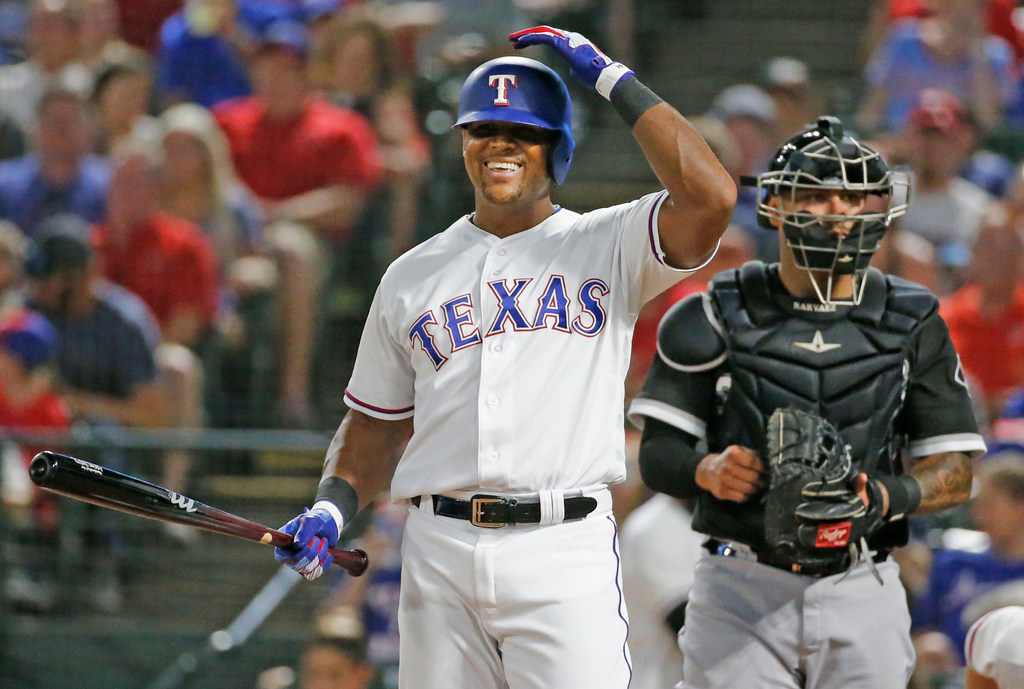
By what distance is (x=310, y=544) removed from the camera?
2934 millimetres

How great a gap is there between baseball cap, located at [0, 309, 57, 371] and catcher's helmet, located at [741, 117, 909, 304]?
3.93 m

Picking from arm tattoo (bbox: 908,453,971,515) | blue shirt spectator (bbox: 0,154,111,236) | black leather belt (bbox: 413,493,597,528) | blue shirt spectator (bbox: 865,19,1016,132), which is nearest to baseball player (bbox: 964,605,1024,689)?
arm tattoo (bbox: 908,453,971,515)

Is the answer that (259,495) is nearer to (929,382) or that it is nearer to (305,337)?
(305,337)

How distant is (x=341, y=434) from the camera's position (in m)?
3.30

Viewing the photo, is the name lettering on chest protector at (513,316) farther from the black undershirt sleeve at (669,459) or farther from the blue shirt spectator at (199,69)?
the blue shirt spectator at (199,69)

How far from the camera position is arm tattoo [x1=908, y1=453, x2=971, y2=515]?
3.23 m

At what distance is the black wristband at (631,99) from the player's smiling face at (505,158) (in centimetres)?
22

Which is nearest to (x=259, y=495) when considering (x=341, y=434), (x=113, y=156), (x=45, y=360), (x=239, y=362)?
(x=239, y=362)

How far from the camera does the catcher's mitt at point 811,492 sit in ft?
10.1

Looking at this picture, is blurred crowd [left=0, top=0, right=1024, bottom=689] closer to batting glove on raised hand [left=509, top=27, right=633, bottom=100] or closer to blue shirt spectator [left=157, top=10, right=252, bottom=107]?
blue shirt spectator [left=157, top=10, right=252, bottom=107]

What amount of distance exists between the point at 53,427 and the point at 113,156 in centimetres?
155

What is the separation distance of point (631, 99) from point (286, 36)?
463cm

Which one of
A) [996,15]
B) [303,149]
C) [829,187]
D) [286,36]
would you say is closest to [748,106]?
[996,15]

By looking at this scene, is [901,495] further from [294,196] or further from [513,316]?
[294,196]
